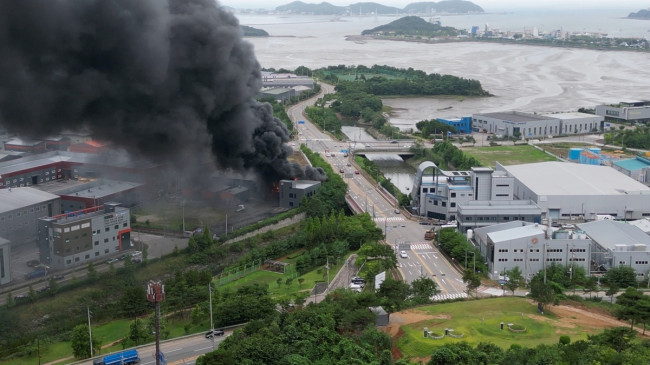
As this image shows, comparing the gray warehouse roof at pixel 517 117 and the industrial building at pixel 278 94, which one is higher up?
the industrial building at pixel 278 94

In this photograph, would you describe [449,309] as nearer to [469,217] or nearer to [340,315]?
Answer: [340,315]

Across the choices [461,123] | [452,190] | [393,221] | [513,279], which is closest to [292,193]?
[393,221]

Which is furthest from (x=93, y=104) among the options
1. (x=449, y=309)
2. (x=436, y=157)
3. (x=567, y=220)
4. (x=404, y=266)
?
(x=436, y=157)

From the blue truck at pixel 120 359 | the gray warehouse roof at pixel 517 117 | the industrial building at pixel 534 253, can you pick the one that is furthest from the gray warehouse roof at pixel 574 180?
the blue truck at pixel 120 359

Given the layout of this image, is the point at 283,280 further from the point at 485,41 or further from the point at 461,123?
the point at 485,41

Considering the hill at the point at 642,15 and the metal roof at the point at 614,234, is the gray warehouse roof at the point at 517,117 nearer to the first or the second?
the metal roof at the point at 614,234
